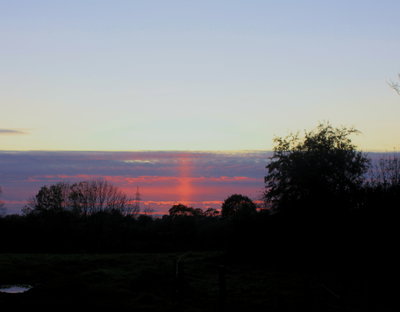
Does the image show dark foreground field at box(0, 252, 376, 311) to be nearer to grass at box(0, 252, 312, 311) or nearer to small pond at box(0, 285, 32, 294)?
grass at box(0, 252, 312, 311)

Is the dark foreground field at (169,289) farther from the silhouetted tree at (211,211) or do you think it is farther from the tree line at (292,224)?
the silhouetted tree at (211,211)

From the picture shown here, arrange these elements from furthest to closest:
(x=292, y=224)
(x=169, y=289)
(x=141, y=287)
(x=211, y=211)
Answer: (x=211, y=211), (x=292, y=224), (x=141, y=287), (x=169, y=289)

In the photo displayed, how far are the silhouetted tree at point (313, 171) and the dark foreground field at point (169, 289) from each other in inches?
412

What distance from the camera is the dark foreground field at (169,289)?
1763 cm

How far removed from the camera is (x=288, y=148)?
53188mm

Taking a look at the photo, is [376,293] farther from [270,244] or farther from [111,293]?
[270,244]

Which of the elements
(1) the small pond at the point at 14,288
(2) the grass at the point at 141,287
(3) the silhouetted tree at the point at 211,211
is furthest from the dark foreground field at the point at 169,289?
(3) the silhouetted tree at the point at 211,211

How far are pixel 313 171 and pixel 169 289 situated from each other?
91.3 feet

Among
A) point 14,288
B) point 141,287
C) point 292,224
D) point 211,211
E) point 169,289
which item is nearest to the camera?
point 14,288

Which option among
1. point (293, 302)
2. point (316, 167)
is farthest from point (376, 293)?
point (316, 167)

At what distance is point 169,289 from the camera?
22797 millimetres

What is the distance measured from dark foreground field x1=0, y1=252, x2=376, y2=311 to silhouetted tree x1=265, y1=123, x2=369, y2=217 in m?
10.5

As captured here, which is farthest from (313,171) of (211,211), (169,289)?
(211,211)

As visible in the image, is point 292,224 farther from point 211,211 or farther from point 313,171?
point 211,211
